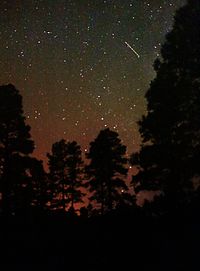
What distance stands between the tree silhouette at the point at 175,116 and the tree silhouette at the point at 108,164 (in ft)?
59.1

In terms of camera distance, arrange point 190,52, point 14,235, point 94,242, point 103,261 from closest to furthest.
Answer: point 103,261 < point 94,242 < point 14,235 < point 190,52

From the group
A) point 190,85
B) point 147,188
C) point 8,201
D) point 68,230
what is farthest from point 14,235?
point 8,201

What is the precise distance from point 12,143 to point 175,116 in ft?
41.4

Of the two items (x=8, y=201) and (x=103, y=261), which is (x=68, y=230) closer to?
(x=103, y=261)

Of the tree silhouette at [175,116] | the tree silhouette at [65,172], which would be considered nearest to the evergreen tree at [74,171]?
the tree silhouette at [65,172]

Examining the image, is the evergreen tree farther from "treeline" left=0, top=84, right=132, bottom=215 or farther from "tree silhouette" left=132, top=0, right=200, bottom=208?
"tree silhouette" left=132, top=0, right=200, bottom=208

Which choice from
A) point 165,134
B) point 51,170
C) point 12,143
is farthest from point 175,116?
point 51,170

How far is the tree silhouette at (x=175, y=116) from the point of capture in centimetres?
2289

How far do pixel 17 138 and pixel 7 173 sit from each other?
7.96 ft

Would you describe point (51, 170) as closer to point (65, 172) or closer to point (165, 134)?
point (65, 172)

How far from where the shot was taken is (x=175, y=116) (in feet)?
81.6

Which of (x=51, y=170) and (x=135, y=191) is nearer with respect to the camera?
(x=135, y=191)

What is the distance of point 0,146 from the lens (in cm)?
3294

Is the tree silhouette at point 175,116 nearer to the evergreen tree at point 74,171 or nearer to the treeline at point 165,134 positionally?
the treeline at point 165,134
